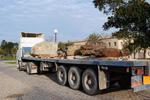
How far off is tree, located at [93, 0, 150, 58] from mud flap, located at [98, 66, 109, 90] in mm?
3787

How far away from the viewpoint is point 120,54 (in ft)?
21.4

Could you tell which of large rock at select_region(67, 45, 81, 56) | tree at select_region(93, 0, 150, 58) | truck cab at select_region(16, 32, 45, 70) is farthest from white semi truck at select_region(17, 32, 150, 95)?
truck cab at select_region(16, 32, 45, 70)

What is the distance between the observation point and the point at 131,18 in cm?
900

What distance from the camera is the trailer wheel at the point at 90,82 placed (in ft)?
19.7

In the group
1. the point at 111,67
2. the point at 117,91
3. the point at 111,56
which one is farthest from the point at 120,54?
the point at 117,91

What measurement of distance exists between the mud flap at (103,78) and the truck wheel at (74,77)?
139 centimetres

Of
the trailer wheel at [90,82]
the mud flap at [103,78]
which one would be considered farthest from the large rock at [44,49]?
the mud flap at [103,78]

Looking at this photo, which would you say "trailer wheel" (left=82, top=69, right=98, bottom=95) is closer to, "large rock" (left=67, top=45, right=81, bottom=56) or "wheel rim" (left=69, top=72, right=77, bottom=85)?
"wheel rim" (left=69, top=72, right=77, bottom=85)

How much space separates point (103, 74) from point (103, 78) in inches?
5.5

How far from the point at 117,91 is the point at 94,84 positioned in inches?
62.5

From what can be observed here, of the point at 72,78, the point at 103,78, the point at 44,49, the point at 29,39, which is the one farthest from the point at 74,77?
the point at 29,39

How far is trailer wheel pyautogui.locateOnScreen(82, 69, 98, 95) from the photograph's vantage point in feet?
19.7

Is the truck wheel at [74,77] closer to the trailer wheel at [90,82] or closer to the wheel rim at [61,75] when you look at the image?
the trailer wheel at [90,82]

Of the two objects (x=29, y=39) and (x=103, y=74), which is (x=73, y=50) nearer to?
(x=103, y=74)
